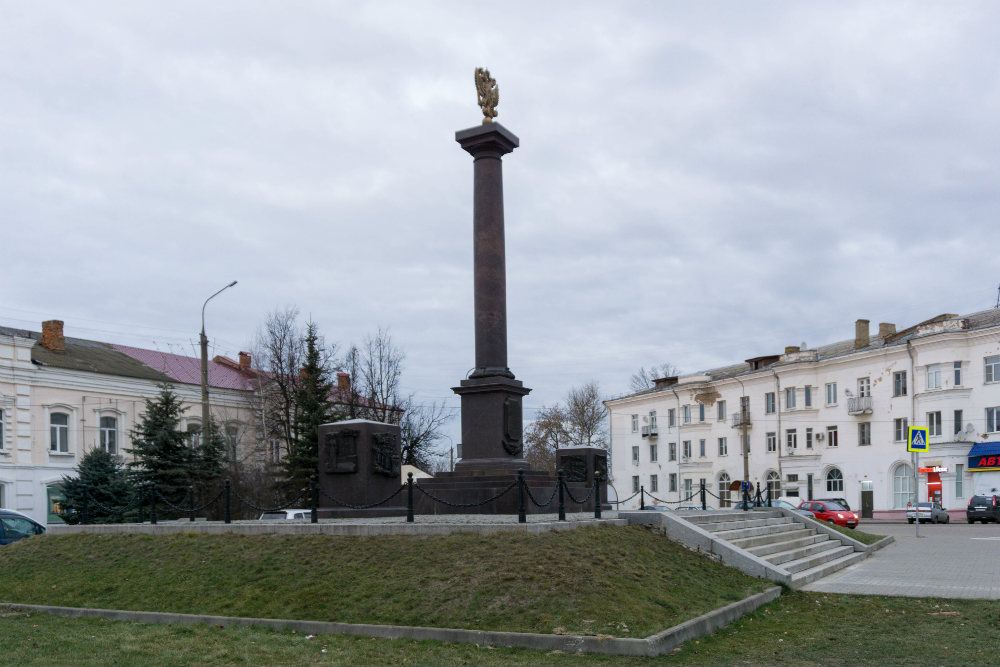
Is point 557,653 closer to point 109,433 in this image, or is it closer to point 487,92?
point 487,92

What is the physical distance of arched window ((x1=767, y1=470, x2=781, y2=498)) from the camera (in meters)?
55.1

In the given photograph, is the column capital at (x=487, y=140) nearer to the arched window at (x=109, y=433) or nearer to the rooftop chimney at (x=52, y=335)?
the arched window at (x=109, y=433)

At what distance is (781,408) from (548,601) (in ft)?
160

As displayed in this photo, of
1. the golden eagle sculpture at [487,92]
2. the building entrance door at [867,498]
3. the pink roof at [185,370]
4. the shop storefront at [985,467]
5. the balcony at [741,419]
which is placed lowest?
the building entrance door at [867,498]

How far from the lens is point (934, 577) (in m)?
15.5

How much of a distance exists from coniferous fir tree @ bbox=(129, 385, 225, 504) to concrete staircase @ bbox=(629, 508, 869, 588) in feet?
60.5

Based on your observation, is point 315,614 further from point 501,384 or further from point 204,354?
point 204,354

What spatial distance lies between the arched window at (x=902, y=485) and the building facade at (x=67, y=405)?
34.1m

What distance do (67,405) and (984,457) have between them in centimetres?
4354

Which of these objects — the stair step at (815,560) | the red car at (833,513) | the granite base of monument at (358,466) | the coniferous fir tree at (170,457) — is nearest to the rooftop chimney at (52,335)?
the coniferous fir tree at (170,457)

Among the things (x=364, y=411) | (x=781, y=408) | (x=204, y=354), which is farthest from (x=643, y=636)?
(x=781, y=408)

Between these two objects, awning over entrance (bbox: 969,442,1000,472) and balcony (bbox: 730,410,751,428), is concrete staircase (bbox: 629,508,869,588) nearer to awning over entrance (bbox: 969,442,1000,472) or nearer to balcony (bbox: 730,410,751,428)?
awning over entrance (bbox: 969,442,1000,472)

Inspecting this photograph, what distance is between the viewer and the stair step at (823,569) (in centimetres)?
1419

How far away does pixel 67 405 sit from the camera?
39.0m
